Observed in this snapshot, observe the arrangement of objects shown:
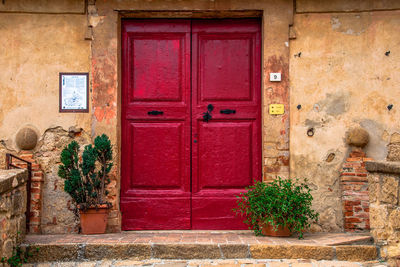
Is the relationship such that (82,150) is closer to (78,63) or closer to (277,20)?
(78,63)

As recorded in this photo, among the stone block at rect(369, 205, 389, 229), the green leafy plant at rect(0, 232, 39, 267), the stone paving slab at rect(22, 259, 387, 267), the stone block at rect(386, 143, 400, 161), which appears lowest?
the stone paving slab at rect(22, 259, 387, 267)

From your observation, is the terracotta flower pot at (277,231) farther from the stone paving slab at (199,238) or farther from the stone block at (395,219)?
the stone block at (395,219)

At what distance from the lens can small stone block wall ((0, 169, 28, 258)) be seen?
4348 millimetres

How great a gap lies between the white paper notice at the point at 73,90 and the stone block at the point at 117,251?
1913mm

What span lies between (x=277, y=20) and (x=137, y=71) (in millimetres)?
1929

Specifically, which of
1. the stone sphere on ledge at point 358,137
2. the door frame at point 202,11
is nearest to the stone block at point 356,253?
the door frame at point 202,11

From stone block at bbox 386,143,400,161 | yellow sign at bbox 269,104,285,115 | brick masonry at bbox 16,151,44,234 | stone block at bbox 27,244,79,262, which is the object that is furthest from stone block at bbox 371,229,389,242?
brick masonry at bbox 16,151,44,234

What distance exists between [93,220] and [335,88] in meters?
3.42

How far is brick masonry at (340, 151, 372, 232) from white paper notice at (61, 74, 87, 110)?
11.3 ft

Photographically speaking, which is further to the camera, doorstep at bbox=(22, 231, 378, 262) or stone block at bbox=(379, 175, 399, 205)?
doorstep at bbox=(22, 231, 378, 262)

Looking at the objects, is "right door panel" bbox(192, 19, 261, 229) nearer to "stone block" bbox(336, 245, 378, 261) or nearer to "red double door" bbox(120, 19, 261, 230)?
"red double door" bbox(120, 19, 261, 230)

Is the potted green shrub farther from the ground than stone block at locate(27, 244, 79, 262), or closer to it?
farther from the ground

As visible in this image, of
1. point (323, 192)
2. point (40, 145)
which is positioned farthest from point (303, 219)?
point (40, 145)

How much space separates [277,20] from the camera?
582 centimetres
